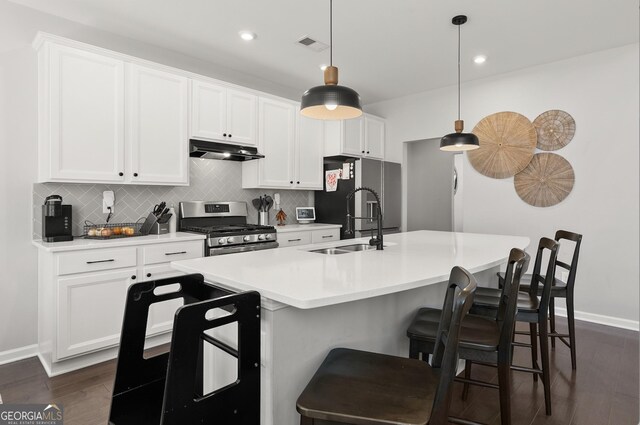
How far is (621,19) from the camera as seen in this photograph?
3.04 metres

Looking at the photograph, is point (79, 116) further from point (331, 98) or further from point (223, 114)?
point (331, 98)

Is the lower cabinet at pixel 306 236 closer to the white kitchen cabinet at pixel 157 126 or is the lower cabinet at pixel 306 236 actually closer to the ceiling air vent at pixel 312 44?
the white kitchen cabinet at pixel 157 126

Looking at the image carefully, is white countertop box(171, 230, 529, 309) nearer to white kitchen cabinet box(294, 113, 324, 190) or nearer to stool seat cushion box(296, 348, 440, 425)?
stool seat cushion box(296, 348, 440, 425)

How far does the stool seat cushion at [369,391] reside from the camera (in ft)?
3.49

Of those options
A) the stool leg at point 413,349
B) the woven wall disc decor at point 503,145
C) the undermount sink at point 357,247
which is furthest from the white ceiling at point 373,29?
the stool leg at point 413,349

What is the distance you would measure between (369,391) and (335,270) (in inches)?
23.0

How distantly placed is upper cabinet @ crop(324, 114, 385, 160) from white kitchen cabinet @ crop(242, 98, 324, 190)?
5.9 inches

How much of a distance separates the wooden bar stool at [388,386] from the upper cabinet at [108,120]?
8.28 feet

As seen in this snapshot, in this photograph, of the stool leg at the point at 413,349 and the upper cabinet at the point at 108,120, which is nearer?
the stool leg at the point at 413,349

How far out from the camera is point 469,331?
64.7 inches

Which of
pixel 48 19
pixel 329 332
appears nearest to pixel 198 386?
pixel 329 332

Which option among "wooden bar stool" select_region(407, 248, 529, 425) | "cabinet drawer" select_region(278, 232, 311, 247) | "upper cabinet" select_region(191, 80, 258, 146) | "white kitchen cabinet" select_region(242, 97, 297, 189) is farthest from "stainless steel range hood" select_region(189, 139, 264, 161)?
"wooden bar stool" select_region(407, 248, 529, 425)

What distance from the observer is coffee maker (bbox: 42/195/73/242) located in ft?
8.87

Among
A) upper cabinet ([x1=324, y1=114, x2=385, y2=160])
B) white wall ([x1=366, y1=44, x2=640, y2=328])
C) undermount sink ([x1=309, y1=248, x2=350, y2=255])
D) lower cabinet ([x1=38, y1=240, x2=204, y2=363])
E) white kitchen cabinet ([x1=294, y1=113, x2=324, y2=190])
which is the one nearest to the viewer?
→ undermount sink ([x1=309, y1=248, x2=350, y2=255])
